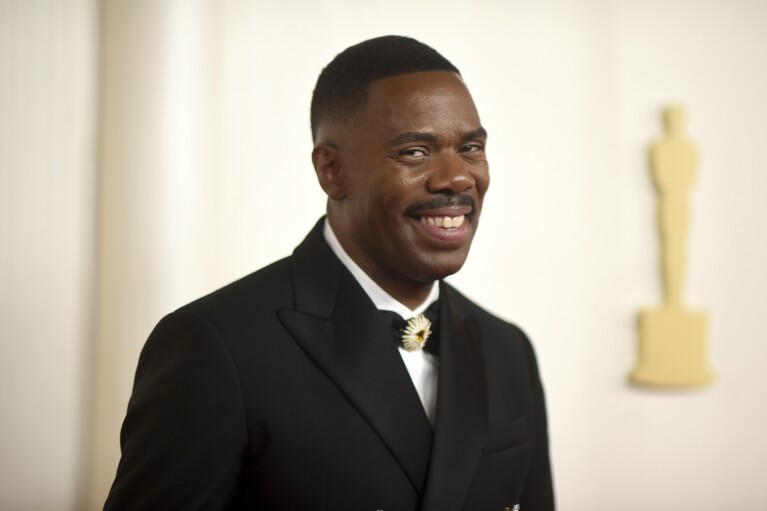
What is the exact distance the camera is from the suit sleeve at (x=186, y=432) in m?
1.03

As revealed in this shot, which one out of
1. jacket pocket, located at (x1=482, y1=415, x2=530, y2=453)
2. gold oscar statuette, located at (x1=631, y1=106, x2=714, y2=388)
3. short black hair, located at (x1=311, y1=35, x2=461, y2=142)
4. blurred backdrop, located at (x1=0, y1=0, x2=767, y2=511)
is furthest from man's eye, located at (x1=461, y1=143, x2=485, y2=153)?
gold oscar statuette, located at (x1=631, y1=106, x2=714, y2=388)

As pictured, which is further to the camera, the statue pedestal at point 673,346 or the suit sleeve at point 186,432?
the statue pedestal at point 673,346

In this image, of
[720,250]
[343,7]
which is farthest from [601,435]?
[343,7]

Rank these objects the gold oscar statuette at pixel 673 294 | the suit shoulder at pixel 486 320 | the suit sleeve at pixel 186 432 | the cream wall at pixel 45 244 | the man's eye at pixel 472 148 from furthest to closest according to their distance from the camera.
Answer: the gold oscar statuette at pixel 673 294, the cream wall at pixel 45 244, the suit shoulder at pixel 486 320, the man's eye at pixel 472 148, the suit sleeve at pixel 186 432

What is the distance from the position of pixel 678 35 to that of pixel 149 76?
1.51m

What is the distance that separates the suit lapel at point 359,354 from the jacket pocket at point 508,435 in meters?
0.12

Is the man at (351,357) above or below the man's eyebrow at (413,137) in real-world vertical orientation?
below

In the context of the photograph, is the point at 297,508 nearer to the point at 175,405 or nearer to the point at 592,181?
the point at 175,405

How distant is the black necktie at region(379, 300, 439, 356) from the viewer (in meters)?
1.20

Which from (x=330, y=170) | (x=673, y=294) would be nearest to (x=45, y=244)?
(x=330, y=170)

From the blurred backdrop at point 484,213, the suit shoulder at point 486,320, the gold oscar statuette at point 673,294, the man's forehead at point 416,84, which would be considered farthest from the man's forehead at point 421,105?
the gold oscar statuette at point 673,294

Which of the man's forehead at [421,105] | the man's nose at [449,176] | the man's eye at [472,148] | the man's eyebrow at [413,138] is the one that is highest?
the man's forehead at [421,105]

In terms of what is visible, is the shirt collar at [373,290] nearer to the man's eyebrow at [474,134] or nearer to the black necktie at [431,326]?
the black necktie at [431,326]

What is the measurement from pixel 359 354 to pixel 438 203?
0.75 feet
